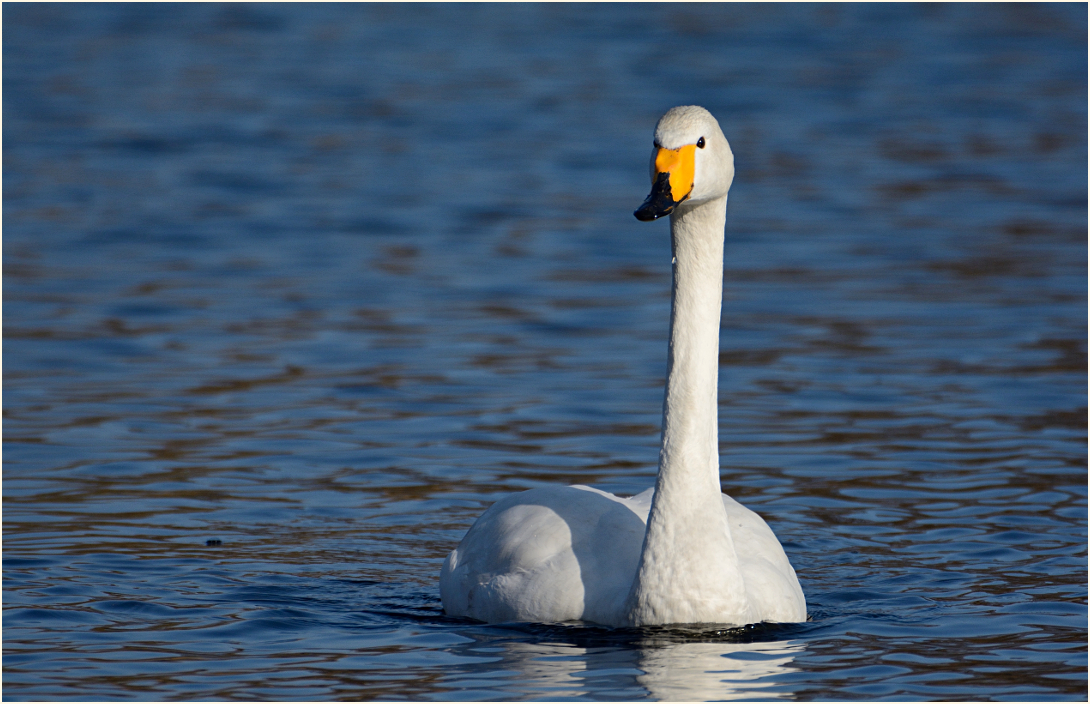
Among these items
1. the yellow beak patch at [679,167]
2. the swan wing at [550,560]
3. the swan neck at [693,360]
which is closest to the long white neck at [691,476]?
the swan neck at [693,360]

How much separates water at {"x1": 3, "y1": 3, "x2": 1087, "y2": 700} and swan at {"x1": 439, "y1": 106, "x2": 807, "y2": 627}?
138 millimetres

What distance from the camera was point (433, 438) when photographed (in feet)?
38.9

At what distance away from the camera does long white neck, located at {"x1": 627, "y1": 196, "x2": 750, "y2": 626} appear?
24.3 feet

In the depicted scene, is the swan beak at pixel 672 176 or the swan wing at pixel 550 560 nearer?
the swan beak at pixel 672 176

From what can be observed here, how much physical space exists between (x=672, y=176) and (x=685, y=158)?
11 centimetres

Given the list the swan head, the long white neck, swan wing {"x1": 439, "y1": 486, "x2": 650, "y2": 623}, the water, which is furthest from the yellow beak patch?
the water

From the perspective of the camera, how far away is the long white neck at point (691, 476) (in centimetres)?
741

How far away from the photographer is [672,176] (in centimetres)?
711

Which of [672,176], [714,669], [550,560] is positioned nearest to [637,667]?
[714,669]

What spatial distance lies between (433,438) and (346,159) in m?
13.7

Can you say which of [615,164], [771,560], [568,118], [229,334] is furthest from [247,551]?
[568,118]

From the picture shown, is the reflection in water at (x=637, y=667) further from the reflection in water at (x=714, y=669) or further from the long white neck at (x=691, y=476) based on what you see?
the long white neck at (x=691, y=476)

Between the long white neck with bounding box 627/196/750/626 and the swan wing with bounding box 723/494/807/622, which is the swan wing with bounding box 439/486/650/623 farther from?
the swan wing with bounding box 723/494/807/622

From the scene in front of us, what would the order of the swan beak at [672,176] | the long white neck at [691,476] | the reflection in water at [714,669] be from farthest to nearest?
the long white neck at [691,476]
the swan beak at [672,176]
the reflection in water at [714,669]
